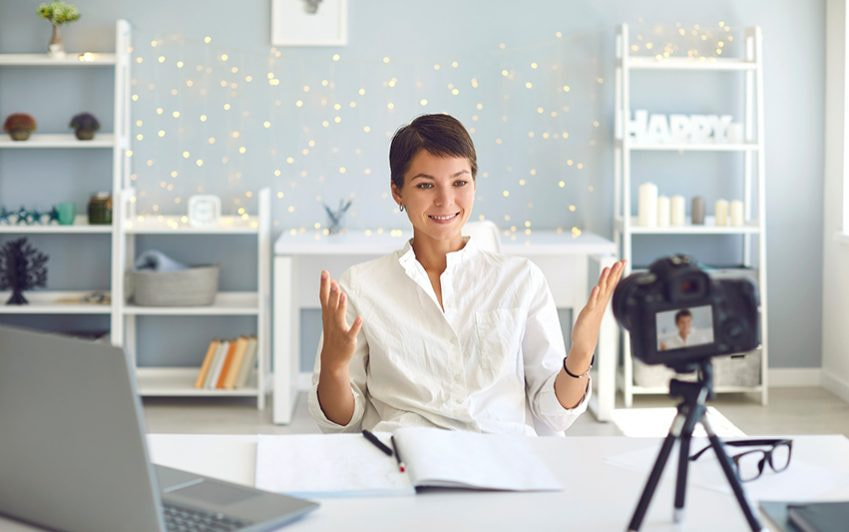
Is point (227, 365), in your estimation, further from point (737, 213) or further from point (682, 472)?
point (682, 472)

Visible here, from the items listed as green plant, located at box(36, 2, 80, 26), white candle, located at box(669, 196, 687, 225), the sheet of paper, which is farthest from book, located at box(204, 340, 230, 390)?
the sheet of paper

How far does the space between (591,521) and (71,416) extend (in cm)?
60

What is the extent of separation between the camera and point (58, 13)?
4.36m

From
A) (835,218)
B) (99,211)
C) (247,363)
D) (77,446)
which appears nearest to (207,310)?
(247,363)

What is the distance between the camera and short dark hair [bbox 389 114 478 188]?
202 cm

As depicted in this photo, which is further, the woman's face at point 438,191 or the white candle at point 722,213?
the white candle at point 722,213

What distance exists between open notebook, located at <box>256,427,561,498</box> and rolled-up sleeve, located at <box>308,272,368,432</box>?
0.30 m

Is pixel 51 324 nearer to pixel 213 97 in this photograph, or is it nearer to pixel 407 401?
pixel 213 97

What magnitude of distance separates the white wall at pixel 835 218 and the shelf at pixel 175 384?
2.48 meters

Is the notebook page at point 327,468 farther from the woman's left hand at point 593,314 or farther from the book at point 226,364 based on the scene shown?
the book at point 226,364

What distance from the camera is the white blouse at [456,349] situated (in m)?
1.91

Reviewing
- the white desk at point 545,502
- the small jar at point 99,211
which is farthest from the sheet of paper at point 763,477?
the small jar at point 99,211

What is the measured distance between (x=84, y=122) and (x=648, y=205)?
2.34 m

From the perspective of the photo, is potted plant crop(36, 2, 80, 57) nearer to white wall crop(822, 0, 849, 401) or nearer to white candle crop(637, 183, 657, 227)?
white candle crop(637, 183, 657, 227)
